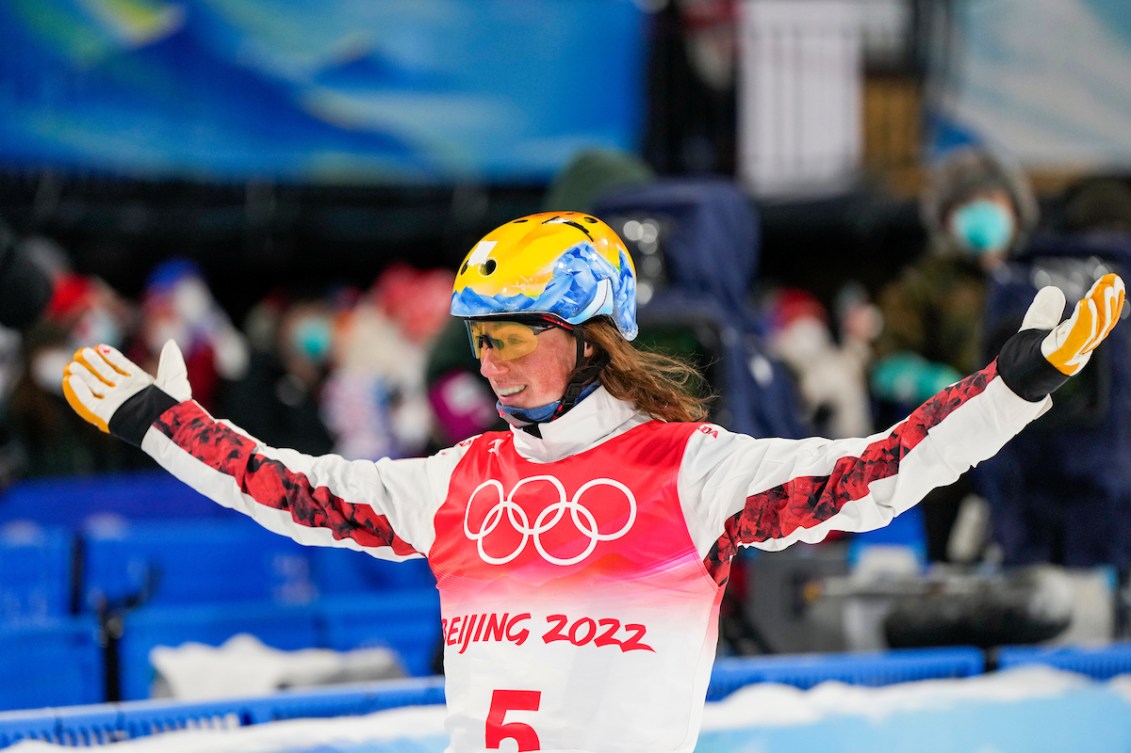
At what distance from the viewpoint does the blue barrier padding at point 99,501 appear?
7.66 metres

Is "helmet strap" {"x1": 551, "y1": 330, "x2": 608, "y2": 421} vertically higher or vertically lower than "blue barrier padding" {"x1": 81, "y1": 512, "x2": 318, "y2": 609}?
higher

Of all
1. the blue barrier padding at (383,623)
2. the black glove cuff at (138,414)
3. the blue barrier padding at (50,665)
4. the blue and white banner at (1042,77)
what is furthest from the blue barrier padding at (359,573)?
the blue and white banner at (1042,77)

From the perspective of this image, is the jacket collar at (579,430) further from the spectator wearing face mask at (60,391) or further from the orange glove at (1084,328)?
the spectator wearing face mask at (60,391)

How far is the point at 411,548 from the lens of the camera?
123 inches

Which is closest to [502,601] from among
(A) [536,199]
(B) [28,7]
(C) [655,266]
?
(C) [655,266]

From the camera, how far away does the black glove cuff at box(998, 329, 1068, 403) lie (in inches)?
96.2

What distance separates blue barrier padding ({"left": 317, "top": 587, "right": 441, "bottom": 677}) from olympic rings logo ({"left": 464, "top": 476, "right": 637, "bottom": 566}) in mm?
3022

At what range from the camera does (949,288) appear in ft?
19.8

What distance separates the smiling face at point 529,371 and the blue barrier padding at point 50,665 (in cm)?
286

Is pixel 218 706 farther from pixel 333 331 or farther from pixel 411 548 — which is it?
pixel 333 331

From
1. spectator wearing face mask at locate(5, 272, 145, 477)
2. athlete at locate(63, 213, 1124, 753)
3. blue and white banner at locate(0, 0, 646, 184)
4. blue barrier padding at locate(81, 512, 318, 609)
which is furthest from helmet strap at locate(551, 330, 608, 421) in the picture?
blue and white banner at locate(0, 0, 646, 184)

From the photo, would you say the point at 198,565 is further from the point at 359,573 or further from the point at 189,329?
the point at 189,329

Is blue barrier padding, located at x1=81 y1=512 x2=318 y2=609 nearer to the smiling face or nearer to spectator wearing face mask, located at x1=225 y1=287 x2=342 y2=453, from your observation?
spectator wearing face mask, located at x1=225 y1=287 x2=342 y2=453

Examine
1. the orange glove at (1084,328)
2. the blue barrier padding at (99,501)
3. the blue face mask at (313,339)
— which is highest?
the orange glove at (1084,328)
